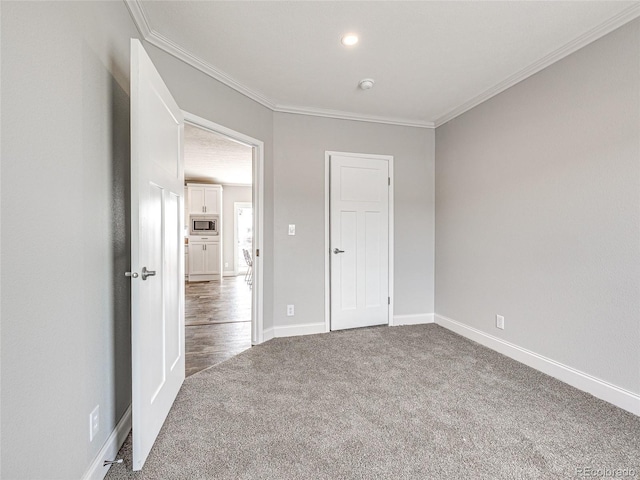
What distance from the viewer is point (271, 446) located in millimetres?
1647

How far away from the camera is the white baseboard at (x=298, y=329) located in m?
3.38

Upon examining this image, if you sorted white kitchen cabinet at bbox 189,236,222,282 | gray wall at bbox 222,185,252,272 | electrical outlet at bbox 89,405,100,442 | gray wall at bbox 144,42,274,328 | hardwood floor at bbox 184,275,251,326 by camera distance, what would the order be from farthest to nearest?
gray wall at bbox 222,185,252,272 < white kitchen cabinet at bbox 189,236,222,282 < hardwood floor at bbox 184,275,251,326 < gray wall at bbox 144,42,274,328 < electrical outlet at bbox 89,405,100,442

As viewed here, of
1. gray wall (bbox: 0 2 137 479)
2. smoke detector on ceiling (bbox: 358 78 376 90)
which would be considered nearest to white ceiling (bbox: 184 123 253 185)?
smoke detector on ceiling (bbox: 358 78 376 90)

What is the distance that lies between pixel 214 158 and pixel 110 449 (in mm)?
4917

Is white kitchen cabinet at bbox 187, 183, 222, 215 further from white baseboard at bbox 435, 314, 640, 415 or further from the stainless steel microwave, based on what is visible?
white baseboard at bbox 435, 314, 640, 415

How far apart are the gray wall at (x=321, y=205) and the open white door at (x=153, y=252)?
1.32 meters

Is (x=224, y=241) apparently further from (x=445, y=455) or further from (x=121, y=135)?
(x=445, y=455)

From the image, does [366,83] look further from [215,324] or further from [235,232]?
[235,232]

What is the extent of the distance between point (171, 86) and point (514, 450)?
3143 millimetres

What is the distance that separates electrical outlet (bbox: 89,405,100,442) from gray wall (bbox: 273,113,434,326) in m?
2.01

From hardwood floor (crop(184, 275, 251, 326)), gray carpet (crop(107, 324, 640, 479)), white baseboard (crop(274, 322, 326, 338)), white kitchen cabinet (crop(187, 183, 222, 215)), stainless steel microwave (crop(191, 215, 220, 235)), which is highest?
white kitchen cabinet (crop(187, 183, 222, 215))

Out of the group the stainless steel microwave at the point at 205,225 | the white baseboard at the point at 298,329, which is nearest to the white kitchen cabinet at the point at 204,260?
the stainless steel microwave at the point at 205,225

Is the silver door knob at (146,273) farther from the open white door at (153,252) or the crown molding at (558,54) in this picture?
the crown molding at (558,54)

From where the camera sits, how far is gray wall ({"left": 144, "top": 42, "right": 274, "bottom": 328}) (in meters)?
2.30
